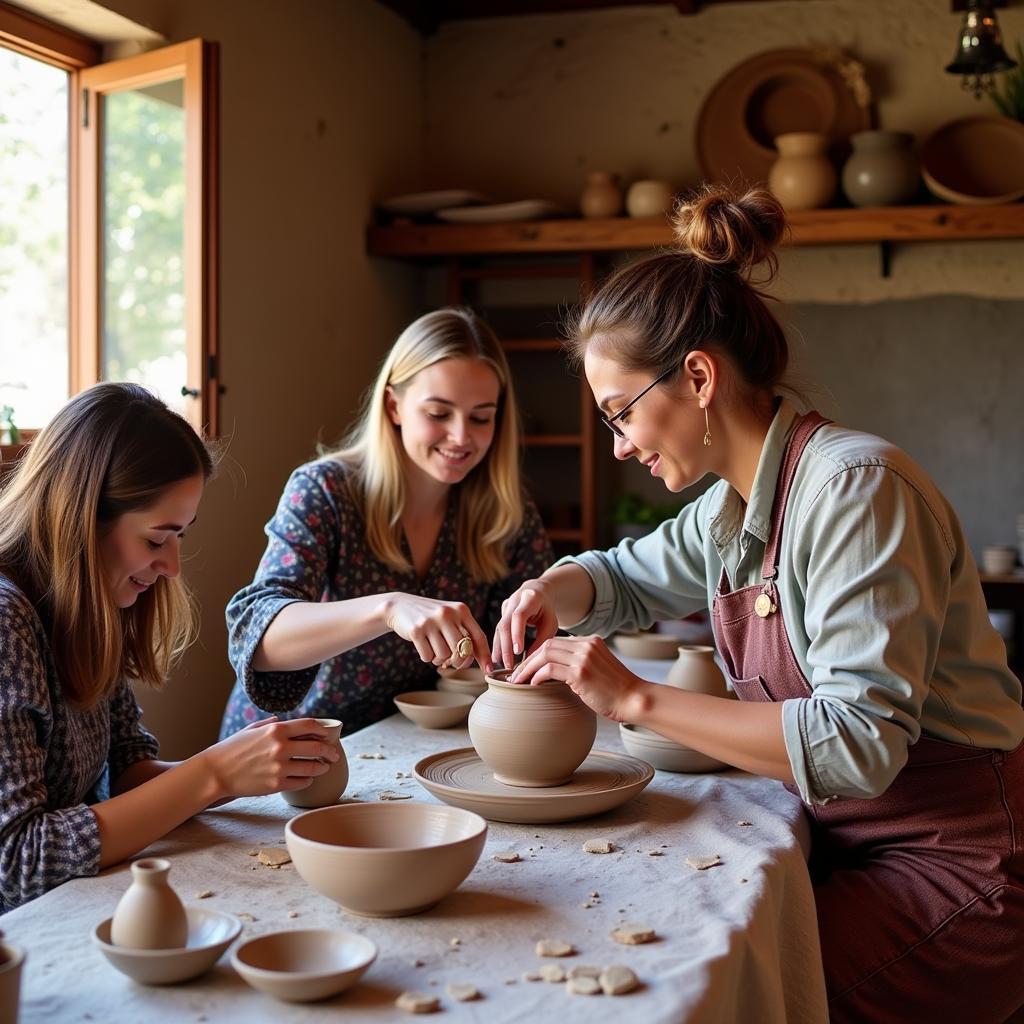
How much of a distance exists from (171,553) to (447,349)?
103 centimetres

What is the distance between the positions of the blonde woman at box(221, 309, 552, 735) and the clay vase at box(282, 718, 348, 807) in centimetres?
56

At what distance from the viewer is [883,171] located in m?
4.35

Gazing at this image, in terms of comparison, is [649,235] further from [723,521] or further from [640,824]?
[640,824]

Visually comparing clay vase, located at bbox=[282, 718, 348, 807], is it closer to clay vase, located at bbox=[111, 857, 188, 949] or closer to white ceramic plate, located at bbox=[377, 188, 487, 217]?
clay vase, located at bbox=[111, 857, 188, 949]

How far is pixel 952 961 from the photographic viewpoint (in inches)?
62.8

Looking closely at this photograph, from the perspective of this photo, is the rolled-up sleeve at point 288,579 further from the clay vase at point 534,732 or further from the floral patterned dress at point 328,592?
the clay vase at point 534,732

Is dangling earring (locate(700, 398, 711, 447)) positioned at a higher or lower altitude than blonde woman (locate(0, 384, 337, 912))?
higher

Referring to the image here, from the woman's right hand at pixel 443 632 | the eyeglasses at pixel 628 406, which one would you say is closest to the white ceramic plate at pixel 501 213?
the eyeglasses at pixel 628 406

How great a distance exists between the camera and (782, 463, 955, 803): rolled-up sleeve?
4.84 feet

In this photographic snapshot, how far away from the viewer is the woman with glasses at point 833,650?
1.51 m

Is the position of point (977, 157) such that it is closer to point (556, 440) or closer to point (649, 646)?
point (556, 440)

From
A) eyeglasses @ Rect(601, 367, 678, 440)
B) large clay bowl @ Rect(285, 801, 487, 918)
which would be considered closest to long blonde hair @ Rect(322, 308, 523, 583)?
eyeglasses @ Rect(601, 367, 678, 440)

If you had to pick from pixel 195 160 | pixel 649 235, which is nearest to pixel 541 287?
pixel 649 235

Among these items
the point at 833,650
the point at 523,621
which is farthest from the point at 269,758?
the point at 833,650
